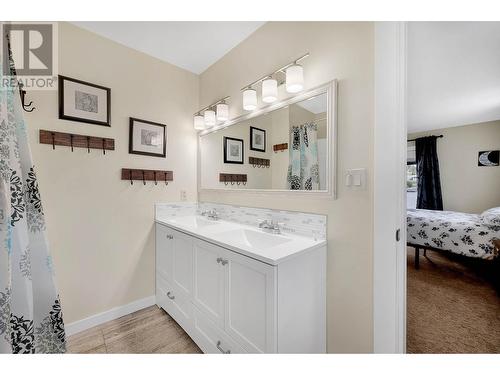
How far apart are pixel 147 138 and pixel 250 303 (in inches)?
64.7

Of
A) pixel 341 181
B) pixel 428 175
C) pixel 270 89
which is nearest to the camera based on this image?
pixel 341 181

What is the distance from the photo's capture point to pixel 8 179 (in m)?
0.73

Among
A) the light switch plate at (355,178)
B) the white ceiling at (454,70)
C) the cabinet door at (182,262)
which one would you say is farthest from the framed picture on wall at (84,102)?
the white ceiling at (454,70)

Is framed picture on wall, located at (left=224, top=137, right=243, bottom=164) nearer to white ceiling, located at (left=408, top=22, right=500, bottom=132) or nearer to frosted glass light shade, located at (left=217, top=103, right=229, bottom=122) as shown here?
frosted glass light shade, located at (left=217, top=103, right=229, bottom=122)

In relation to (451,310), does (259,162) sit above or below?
above

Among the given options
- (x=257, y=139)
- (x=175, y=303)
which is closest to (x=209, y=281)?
(x=175, y=303)

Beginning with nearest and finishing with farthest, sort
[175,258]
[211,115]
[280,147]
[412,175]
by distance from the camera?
[280,147]
[175,258]
[211,115]
[412,175]

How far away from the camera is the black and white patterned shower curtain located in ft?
2.29

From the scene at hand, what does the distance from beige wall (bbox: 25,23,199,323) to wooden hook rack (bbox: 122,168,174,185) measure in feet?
0.16

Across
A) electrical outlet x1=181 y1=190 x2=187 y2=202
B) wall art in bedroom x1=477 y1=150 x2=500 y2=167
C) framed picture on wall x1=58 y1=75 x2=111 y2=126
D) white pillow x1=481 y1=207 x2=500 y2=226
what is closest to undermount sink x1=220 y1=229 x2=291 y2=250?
electrical outlet x1=181 y1=190 x2=187 y2=202

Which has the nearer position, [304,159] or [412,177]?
[304,159]

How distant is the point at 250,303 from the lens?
108 cm

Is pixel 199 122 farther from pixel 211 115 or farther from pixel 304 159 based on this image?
pixel 304 159
